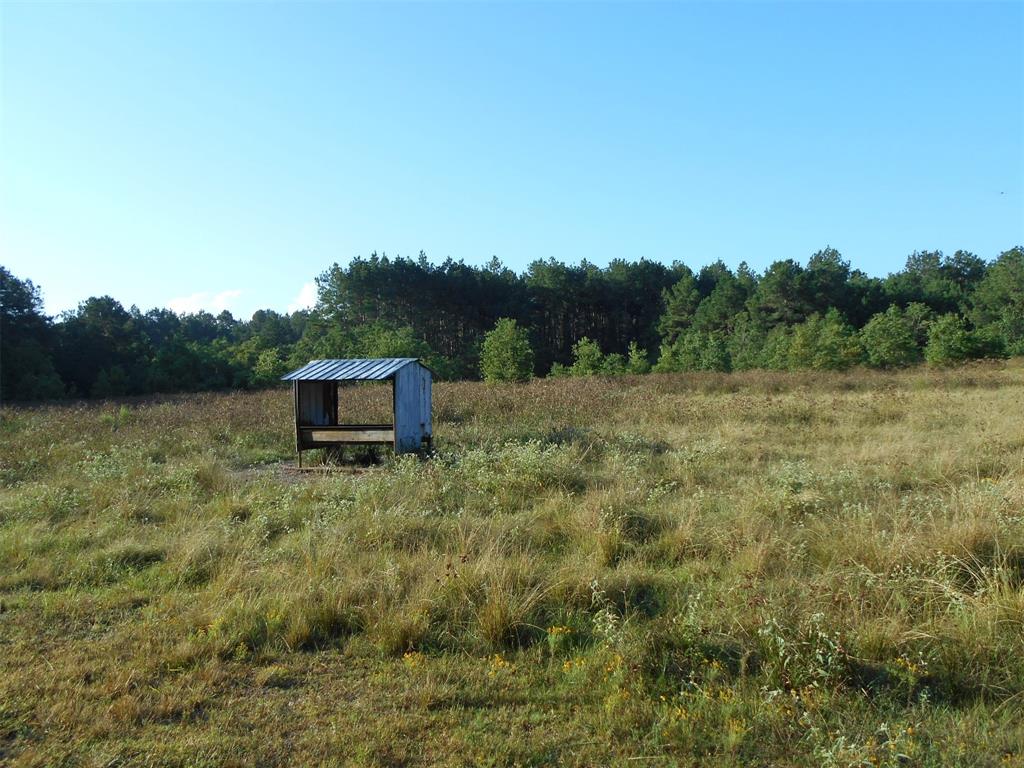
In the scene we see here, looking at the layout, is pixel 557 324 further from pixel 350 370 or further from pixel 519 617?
pixel 519 617

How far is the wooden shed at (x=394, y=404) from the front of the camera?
11.4 metres

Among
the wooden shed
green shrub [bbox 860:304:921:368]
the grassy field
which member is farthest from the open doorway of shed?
green shrub [bbox 860:304:921:368]

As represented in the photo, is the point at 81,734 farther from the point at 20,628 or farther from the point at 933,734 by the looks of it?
the point at 933,734

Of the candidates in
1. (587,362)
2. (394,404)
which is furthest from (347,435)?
(587,362)

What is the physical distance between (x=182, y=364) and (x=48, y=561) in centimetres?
3307

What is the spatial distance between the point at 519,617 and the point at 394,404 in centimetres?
741

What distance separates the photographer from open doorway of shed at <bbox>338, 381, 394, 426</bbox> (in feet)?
53.2

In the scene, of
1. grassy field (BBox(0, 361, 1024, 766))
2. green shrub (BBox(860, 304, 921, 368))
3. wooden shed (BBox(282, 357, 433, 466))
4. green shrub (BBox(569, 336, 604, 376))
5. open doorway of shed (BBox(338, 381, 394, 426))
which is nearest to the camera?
grassy field (BBox(0, 361, 1024, 766))

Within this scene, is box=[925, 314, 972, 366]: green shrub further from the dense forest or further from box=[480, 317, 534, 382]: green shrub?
box=[480, 317, 534, 382]: green shrub

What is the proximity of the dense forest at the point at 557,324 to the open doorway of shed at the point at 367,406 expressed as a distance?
11458 millimetres

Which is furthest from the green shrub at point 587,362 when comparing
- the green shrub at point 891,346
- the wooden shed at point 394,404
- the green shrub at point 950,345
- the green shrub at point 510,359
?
the wooden shed at point 394,404

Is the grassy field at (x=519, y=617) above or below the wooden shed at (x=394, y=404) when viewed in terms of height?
below

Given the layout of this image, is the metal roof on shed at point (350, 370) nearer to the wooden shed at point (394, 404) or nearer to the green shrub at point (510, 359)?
the wooden shed at point (394, 404)

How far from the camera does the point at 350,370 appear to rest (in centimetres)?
1157
